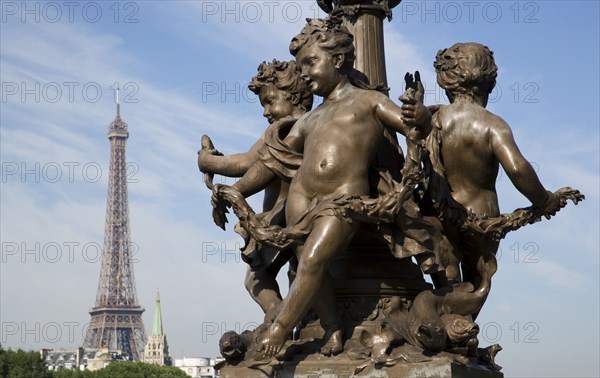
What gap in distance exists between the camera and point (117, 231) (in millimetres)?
118938

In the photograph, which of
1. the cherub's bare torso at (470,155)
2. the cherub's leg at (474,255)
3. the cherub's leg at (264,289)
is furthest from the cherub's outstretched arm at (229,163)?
the cherub's leg at (474,255)

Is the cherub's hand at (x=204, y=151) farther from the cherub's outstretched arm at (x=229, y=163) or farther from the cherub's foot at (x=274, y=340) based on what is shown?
the cherub's foot at (x=274, y=340)

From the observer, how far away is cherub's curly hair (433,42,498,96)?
33.1 feet

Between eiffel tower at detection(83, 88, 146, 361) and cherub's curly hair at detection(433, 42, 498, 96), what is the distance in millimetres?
109924

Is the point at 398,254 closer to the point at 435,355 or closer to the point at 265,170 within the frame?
the point at 435,355

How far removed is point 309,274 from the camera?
9.03 metres

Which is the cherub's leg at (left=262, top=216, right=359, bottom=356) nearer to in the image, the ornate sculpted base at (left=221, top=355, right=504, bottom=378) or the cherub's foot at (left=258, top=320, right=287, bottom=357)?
the cherub's foot at (left=258, top=320, right=287, bottom=357)

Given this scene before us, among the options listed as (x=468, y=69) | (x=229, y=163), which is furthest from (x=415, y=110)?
(x=229, y=163)

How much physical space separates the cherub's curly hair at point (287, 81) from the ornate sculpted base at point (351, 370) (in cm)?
262

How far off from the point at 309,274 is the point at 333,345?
69cm

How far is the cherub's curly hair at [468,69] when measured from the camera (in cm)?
1009

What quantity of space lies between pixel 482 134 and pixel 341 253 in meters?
1.63

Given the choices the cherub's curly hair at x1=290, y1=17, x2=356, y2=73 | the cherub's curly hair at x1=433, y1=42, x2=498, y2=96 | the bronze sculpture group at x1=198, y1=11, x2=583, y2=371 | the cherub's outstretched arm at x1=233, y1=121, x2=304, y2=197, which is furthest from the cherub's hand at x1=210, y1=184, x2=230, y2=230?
the cherub's curly hair at x1=433, y1=42, x2=498, y2=96

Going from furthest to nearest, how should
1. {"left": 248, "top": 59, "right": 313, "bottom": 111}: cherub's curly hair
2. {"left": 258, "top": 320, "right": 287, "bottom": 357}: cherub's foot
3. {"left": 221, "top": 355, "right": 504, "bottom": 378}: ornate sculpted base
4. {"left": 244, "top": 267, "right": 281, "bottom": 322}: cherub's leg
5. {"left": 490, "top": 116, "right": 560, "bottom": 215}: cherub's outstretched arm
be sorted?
{"left": 248, "top": 59, "right": 313, "bottom": 111}: cherub's curly hair, {"left": 244, "top": 267, "right": 281, "bottom": 322}: cherub's leg, {"left": 490, "top": 116, "right": 560, "bottom": 215}: cherub's outstretched arm, {"left": 258, "top": 320, "right": 287, "bottom": 357}: cherub's foot, {"left": 221, "top": 355, "right": 504, "bottom": 378}: ornate sculpted base
